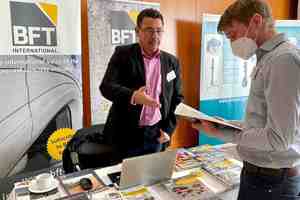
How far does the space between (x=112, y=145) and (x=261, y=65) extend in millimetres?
1248

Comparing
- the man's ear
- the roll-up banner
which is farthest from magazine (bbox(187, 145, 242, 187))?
the roll-up banner

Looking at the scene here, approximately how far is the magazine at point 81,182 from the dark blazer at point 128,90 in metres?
0.53

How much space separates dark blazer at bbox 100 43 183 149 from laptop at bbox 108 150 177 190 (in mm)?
528

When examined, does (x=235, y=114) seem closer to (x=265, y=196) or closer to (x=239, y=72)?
(x=239, y=72)

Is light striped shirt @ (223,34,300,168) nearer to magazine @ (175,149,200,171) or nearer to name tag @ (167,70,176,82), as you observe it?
magazine @ (175,149,200,171)

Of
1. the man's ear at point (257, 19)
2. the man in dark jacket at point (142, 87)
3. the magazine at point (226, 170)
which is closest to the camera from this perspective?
the man's ear at point (257, 19)

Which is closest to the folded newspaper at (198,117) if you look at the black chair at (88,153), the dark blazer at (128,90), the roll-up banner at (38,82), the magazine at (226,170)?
the magazine at (226,170)

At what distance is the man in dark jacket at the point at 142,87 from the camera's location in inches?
72.8

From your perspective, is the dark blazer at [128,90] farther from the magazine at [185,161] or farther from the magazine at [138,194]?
the magazine at [138,194]

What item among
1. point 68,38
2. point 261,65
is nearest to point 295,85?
point 261,65

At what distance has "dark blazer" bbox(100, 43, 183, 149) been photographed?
1.86m

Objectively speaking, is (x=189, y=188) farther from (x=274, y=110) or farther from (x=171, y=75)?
(x=171, y=75)

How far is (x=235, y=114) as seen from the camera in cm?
372

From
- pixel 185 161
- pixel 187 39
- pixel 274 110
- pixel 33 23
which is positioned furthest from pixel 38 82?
pixel 274 110
